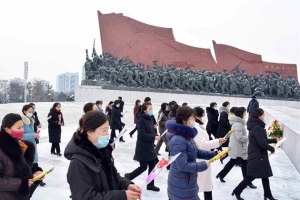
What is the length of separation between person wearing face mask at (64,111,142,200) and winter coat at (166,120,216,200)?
0.77 metres

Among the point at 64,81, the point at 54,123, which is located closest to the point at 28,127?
the point at 54,123

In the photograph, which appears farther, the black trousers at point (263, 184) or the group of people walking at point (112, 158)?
the black trousers at point (263, 184)

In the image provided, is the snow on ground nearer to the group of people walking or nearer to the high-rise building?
the group of people walking

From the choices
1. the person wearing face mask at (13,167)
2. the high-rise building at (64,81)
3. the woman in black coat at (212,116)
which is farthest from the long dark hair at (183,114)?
the high-rise building at (64,81)

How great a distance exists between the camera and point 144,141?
3.89m

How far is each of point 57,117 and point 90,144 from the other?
4476mm

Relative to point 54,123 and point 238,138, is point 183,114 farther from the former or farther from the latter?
point 54,123

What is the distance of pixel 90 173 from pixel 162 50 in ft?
81.5

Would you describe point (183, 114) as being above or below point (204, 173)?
above

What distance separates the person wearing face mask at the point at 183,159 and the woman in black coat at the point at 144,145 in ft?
4.45

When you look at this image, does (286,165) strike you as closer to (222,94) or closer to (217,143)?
(217,143)

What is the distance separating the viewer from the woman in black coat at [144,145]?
384 centimetres

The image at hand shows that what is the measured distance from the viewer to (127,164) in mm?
5477

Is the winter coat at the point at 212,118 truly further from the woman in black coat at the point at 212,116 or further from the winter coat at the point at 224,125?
the winter coat at the point at 224,125
